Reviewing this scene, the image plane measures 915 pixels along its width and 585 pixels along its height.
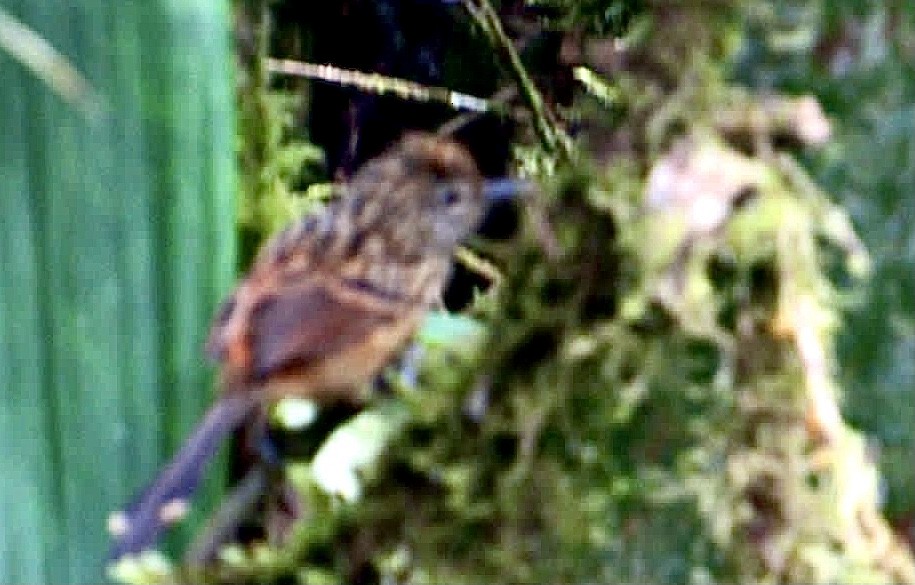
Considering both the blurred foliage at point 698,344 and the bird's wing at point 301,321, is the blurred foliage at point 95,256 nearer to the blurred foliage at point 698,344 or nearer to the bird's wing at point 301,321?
the bird's wing at point 301,321

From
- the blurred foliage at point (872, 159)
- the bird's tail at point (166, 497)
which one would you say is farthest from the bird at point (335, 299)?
the blurred foliage at point (872, 159)

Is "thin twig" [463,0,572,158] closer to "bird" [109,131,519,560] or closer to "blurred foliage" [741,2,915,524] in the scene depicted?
"bird" [109,131,519,560]

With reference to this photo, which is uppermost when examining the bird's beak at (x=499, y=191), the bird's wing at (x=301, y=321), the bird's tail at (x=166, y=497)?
the bird's beak at (x=499, y=191)

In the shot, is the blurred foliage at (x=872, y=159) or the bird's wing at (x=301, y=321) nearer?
the blurred foliage at (x=872, y=159)

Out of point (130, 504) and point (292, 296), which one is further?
point (292, 296)

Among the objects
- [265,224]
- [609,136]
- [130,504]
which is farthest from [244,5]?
[609,136]

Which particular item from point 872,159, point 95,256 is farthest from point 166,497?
point 872,159

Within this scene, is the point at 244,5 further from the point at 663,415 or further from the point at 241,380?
the point at 663,415
